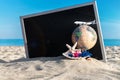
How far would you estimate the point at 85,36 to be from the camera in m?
6.45

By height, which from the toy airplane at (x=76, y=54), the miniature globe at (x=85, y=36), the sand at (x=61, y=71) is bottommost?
the sand at (x=61, y=71)

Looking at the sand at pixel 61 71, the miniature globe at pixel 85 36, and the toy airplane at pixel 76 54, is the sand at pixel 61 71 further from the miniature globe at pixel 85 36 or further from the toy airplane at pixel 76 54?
the miniature globe at pixel 85 36

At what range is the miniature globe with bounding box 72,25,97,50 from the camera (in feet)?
21.1

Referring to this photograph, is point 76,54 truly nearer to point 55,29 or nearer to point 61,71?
point 61,71

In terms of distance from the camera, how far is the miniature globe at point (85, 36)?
6.44 meters

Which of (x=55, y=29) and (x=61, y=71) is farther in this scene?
(x=55, y=29)

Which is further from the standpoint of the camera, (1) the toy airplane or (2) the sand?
(1) the toy airplane

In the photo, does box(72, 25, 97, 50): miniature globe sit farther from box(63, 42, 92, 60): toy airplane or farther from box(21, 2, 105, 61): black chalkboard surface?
box(21, 2, 105, 61): black chalkboard surface

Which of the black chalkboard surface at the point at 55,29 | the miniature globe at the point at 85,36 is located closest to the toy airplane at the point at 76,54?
the miniature globe at the point at 85,36

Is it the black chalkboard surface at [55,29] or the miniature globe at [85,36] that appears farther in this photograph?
the black chalkboard surface at [55,29]

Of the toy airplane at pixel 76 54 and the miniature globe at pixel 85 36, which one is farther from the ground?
the miniature globe at pixel 85 36

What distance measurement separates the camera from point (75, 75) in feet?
16.3

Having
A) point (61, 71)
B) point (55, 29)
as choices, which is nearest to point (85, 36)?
point (55, 29)

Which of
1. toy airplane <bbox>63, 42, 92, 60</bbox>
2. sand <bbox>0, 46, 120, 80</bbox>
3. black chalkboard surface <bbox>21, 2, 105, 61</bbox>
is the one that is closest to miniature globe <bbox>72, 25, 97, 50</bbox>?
toy airplane <bbox>63, 42, 92, 60</bbox>
